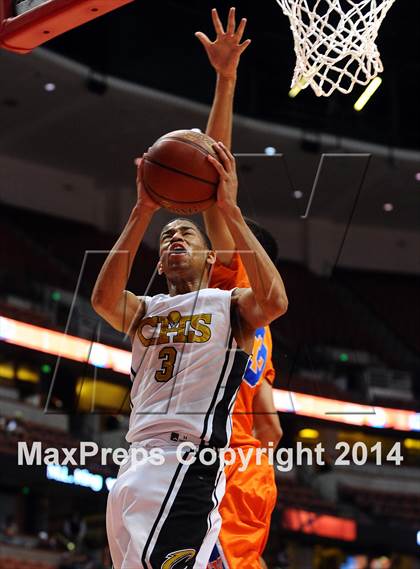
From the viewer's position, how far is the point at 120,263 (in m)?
3.17

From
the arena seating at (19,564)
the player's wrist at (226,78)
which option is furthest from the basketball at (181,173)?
the arena seating at (19,564)

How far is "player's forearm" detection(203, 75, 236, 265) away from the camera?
3.68 metres

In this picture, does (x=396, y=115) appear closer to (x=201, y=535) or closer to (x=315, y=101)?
(x=315, y=101)

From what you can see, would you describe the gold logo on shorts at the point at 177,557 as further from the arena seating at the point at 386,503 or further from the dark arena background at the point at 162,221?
the arena seating at the point at 386,503

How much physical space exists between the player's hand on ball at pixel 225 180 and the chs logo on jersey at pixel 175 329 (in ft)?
1.15

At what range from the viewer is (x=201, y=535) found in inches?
115

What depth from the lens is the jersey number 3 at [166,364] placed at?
9.98 feet

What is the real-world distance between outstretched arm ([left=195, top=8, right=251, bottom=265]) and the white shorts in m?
0.92

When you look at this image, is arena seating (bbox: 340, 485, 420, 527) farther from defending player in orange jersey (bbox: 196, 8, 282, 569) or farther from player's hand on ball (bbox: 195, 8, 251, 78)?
player's hand on ball (bbox: 195, 8, 251, 78)

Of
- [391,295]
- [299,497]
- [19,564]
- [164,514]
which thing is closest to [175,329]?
[164,514]

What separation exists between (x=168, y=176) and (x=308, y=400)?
13.6 m

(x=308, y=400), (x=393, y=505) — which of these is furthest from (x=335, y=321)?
(x=393, y=505)

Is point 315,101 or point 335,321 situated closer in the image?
point 315,101

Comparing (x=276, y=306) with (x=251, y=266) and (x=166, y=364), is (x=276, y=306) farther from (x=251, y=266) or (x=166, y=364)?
(x=166, y=364)
